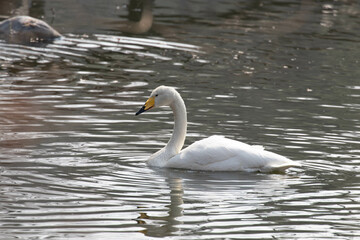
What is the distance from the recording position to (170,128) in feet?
38.4

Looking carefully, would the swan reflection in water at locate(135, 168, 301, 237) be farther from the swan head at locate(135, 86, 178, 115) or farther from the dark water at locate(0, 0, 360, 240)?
the swan head at locate(135, 86, 178, 115)

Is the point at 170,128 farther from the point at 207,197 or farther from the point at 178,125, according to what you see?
the point at 207,197

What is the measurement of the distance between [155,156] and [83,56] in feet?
28.1

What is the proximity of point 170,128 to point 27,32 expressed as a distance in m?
9.72

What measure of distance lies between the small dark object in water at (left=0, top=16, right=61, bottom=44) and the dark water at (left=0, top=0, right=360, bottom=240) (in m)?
0.51

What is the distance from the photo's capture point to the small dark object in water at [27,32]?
20.3 m

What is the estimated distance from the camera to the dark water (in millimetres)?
7621

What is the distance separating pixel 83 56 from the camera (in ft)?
59.0

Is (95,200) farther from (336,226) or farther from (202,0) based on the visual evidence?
(202,0)

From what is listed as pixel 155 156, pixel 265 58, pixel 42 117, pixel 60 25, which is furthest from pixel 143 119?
pixel 60 25

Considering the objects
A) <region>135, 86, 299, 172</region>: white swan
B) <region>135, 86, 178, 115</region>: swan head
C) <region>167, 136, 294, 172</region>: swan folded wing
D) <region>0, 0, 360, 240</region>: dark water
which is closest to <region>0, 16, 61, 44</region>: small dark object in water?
<region>0, 0, 360, 240</region>: dark water

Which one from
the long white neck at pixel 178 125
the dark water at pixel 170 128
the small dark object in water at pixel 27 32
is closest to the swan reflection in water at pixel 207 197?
the dark water at pixel 170 128

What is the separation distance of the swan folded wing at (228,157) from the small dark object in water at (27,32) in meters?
11.3

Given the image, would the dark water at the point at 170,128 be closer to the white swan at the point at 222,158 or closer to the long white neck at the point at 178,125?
the white swan at the point at 222,158
